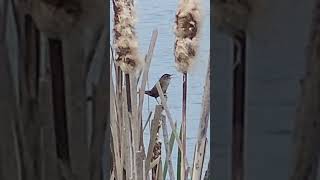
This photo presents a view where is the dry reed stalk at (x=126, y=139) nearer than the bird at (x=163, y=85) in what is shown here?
Yes

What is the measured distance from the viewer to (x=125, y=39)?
101cm

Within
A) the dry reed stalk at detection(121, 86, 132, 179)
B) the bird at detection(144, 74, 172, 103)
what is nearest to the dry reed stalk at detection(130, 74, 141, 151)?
the dry reed stalk at detection(121, 86, 132, 179)

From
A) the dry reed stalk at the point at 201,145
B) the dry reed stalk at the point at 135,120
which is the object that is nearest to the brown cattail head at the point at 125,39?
the dry reed stalk at the point at 135,120

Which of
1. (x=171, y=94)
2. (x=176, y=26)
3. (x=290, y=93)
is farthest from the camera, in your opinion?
(x=171, y=94)

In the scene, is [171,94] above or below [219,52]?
below

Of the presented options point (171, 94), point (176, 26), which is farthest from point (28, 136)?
point (171, 94)

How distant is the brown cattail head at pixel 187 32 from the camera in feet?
3.27

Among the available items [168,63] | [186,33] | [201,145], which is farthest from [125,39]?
[168,63]

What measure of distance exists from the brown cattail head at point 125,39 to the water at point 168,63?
6 centimetres

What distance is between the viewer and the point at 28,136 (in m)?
0.52

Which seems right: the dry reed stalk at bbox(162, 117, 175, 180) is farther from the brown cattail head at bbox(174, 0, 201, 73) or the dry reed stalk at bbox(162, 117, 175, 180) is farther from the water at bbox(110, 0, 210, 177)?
the brown cattail head at bbox(174, 0, 201, 73)

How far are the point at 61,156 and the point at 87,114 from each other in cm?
4

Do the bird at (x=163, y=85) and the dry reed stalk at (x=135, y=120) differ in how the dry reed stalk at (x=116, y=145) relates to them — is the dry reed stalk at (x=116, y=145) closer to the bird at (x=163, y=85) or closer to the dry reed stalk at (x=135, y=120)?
the dry reed stalk at (x=135, y=120)

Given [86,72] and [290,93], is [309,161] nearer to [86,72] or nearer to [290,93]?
[290,93]
